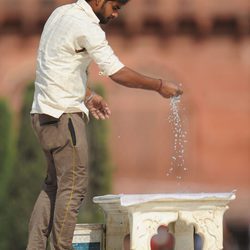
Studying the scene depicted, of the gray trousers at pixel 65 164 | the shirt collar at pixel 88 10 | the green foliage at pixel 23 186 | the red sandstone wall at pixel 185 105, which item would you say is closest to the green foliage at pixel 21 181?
the green foliage at pixel 23 186

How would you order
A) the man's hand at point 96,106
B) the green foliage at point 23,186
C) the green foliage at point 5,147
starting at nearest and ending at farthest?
the man's hand at point 96,106, the green foliage at point 23,186, the green foliage at point 5,147

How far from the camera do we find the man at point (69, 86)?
484cm

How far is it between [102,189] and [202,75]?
6.34 m

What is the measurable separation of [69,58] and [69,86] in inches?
4.8

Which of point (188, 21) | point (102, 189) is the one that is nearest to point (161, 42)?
point (188, 21)

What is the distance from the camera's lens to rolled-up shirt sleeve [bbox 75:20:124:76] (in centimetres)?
480

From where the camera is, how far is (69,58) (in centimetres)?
489

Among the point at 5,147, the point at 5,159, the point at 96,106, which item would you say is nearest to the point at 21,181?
the point at 5,159

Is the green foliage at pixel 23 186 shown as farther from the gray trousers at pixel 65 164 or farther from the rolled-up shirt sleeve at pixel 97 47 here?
the rolled-up shirt sleeve at pixel 97 47

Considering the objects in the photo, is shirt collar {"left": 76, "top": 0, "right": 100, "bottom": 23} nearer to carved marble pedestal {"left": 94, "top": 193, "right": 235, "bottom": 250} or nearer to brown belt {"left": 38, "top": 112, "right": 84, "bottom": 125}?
brown belt {"left": 38, "top": 112, "right": 84, "bottom": 125}

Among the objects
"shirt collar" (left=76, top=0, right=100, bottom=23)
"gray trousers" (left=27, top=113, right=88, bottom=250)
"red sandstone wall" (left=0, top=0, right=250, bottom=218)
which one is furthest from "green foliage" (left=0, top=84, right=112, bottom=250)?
"shirt collar" (left=76, top=0, right=100, bottom=23)

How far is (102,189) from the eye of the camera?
1352 cm

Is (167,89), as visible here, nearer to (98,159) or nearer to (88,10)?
(88,10)

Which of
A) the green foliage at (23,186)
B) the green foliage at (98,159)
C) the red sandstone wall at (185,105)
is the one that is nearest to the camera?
the green foliage at (23,186)
